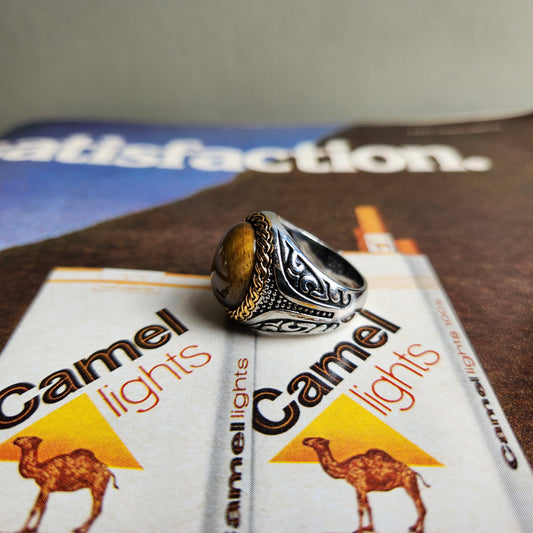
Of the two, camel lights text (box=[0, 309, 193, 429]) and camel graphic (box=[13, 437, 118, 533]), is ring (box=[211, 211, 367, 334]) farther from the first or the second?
camel graphic (box=[13, 437, 118, 533])

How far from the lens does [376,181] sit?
1.66 meters

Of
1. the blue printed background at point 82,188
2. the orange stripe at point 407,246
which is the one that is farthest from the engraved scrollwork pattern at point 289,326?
the blue printed background at point 82,188

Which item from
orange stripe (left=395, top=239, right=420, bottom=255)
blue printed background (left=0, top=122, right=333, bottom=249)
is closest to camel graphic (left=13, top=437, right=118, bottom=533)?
blue printed background (left=0, top=122, right=333, bottom=249)

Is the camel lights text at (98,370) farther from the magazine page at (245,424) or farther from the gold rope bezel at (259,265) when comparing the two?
the gold rope bezel at (259,265)

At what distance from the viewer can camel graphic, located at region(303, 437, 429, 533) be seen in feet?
2.26

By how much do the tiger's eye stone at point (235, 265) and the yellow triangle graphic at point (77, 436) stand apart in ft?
0.87

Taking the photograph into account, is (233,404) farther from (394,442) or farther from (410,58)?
(410,58)

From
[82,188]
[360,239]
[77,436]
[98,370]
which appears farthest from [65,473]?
[82,188]

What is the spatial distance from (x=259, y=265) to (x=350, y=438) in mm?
287

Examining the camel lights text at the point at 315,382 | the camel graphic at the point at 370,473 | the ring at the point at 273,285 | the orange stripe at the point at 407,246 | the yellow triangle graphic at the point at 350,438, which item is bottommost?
the camel graphic at the point at 370,473

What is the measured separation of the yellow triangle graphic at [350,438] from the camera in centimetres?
74

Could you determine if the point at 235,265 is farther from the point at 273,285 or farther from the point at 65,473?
the point at 65,473

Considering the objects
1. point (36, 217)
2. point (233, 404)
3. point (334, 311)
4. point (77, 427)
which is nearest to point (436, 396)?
point (334, 311)

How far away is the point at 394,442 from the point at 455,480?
91mm
